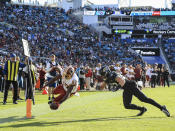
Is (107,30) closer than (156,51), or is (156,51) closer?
(156,51)

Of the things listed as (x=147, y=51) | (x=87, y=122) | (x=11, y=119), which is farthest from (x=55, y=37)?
(x=87, y=122)

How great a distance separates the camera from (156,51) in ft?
193

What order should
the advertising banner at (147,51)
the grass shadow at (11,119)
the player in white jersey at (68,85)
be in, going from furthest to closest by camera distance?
the advertising banner at (147,51)
the player in white jersey at (68,85)
the grass shadow at (11,119)

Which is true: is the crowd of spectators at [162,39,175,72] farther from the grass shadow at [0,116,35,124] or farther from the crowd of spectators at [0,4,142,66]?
the grass shadow at [0,116,35,124]

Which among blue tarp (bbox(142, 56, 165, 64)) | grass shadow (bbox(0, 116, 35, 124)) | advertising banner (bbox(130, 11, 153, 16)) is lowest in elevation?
blue tarp (bbox(142, 56, 165, 64))

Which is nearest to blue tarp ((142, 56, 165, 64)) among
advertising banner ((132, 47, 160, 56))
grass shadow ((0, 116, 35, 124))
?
advertising banner ((132, 47, 160, 56))

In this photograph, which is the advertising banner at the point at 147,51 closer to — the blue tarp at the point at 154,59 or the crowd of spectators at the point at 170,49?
the blue tarp at the point at 154,59

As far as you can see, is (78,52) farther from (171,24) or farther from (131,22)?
(171,24)

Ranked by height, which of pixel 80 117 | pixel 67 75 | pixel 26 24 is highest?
pixel 26 24

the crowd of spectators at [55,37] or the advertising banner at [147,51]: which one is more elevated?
the crowd of spectators at [55,37]

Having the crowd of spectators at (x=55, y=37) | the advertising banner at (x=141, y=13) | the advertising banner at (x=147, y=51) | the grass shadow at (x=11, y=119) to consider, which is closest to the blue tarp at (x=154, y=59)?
the advertising banner at (x=147, y=51)

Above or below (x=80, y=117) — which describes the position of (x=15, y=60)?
above

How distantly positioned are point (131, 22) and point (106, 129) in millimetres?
58803

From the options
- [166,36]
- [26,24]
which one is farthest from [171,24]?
[26,24]
